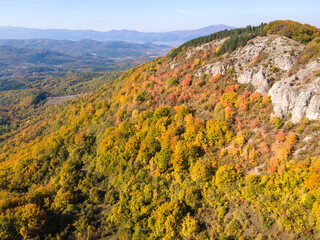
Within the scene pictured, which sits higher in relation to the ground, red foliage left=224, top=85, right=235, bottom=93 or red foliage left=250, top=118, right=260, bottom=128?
red foliage left=224, top=85, right=235, bottom=93

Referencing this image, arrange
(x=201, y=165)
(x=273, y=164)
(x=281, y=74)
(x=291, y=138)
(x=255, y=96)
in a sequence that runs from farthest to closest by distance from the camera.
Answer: (x=281, y=74), (x=255, y=96), (x=201, y=165), (x=291, y=138), (x=273, y=164)

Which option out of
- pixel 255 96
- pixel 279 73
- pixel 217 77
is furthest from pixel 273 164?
pixel 217 77

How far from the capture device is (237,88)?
163 ft

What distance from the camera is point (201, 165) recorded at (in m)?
37.8

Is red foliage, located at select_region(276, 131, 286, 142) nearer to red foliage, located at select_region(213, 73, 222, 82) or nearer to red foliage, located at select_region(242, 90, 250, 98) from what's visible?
red foliage, located at select_region(242, 90, 250, 98)

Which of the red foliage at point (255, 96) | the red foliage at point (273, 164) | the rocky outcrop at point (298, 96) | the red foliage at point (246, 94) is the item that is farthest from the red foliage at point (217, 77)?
the red foliage at point (273, 164)

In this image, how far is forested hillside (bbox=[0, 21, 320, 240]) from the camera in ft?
95.9

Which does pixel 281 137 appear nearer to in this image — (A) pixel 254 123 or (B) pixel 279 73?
(A) pixel 254 123

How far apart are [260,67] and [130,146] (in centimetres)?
4365

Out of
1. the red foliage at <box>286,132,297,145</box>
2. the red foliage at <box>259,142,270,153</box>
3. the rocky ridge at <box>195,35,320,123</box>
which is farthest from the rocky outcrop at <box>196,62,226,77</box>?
the red foliage at <box>286,132,297,145</box>

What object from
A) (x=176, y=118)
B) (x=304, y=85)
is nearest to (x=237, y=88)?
(x=304, y=85)

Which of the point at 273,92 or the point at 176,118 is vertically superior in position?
the point at 273,92

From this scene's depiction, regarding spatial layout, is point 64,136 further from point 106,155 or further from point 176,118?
point 176,118

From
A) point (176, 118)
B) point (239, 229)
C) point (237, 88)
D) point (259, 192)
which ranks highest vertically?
point (237, 88)
